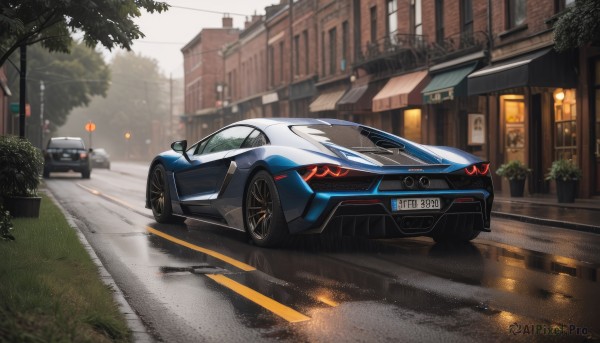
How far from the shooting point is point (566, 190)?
51.4ft

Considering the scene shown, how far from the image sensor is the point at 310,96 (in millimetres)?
37438

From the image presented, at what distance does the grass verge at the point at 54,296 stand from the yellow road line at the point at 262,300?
0.90 meters

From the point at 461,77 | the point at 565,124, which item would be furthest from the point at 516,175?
the point at 461,77

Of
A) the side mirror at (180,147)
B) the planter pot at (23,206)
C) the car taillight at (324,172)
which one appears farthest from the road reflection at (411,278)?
the planter pot at (23,206)

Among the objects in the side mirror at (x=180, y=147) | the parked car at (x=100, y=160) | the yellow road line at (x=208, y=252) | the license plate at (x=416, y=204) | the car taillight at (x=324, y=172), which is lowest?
the yellow road line at (x=208, y=252)

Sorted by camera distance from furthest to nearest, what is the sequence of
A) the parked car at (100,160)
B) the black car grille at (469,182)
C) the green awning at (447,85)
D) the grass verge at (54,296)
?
the parked car at (100,160)
the green awning at (447,85)
the black car grille at (469,182)
the grass verge at (54,296)

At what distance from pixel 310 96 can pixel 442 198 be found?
100ft

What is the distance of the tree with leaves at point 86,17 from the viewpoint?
12945mm

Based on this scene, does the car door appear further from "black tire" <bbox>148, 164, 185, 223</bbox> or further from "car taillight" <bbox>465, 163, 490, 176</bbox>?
"car taillight" <bbox>465, 163, 490, 176</bbox>

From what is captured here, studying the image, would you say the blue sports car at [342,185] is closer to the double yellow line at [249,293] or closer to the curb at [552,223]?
the double yellow line at [249,293]

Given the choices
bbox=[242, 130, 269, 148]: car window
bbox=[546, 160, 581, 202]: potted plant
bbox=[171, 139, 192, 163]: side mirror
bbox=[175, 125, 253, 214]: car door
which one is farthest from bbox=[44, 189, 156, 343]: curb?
bbox=[546, 160, 581, 202]: potted plant

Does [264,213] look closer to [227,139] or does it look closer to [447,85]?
[227,139]

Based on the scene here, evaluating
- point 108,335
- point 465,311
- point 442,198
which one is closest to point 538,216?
point 442,198

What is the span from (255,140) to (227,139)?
779mm
